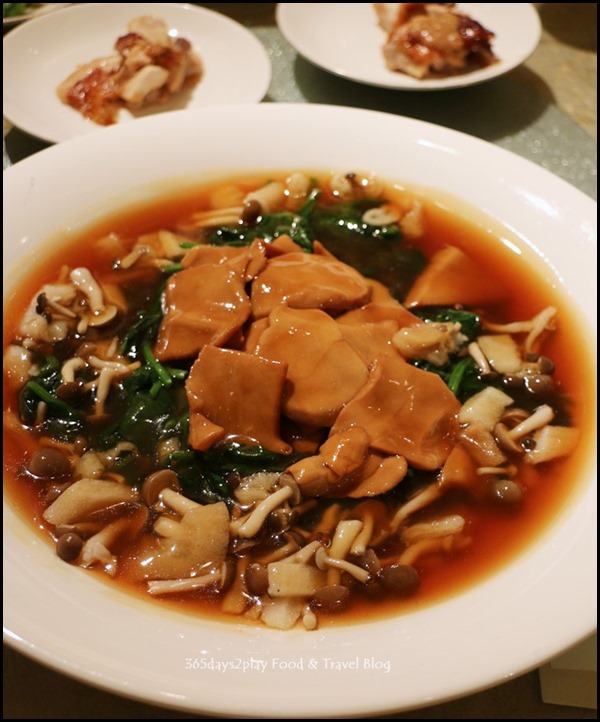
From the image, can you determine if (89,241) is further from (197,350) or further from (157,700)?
(157,700)

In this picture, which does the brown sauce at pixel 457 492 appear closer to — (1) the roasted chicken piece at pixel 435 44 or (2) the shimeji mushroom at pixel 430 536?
(2) the shimeji mushroom at pixel 430 536

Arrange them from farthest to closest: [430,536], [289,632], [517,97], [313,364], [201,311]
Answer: [517,97] → [201,311] → [313,364] → [430,536] → [289,632]

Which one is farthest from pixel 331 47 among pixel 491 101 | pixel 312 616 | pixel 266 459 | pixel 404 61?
pixel 312 616

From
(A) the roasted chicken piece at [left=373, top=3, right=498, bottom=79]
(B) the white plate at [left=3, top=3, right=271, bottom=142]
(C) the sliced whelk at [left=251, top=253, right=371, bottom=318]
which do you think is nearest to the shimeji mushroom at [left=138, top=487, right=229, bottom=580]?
(C) the sliced whelk at [left=251, top=253, right=371, bottom=318]

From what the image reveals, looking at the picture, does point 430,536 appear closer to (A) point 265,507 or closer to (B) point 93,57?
(A) point 265,507

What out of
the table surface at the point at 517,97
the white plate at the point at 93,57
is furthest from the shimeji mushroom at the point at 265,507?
the table surface at the point at 517,97

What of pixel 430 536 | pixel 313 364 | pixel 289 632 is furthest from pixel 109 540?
pixel 430 536
